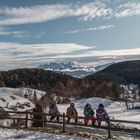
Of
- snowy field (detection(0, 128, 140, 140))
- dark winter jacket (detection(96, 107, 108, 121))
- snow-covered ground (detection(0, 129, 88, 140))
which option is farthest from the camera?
dark winter jacket (detection(96, 107, 108, 121))

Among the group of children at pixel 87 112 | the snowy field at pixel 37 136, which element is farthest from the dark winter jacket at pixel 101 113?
the snowy field at pixel 37 136

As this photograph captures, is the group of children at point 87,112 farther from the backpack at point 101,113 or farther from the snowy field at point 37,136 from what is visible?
the snowy field at point 37,136

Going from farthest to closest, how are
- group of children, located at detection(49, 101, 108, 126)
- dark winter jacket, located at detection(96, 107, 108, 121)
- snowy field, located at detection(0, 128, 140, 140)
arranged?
1. dark winter jacket, located at detection(96, 107, 108, 121)
2. group of children, located at detection(49, 101, 108, 126)
3. snowy field, located at detection(0, 128, 140, 140)

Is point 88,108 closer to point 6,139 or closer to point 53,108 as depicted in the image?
point 53,108

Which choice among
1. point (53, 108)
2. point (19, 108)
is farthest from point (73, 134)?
point (19, 108)

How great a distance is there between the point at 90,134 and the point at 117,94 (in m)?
162

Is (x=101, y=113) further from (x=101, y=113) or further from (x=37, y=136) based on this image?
(x=37, y=136)

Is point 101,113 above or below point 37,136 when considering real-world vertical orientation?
above

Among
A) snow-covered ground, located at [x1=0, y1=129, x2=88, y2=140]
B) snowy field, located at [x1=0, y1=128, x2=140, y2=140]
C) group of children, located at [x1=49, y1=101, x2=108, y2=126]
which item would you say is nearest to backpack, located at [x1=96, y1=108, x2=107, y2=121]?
group of children, located at [x1=49, y1=101, x2=108, y2=126]

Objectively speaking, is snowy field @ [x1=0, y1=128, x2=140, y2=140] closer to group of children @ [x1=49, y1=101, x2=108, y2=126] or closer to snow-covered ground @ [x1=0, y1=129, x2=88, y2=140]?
snow-covered ground @ [x1=0, y1=129, x2=88, y2=140]

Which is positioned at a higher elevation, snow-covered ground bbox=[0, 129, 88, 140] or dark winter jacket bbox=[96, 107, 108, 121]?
dark winter jacket bbox=[96, 107, 108, 121]

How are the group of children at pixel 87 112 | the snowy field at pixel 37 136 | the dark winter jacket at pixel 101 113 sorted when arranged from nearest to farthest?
the snowy field at pixel 37 136, the group of children at pixel 87 112, the dark winter jacket at pixel 101 113

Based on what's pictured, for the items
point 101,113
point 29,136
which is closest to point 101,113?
point 101,113

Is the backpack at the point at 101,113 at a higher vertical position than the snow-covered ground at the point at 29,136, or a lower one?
higher
